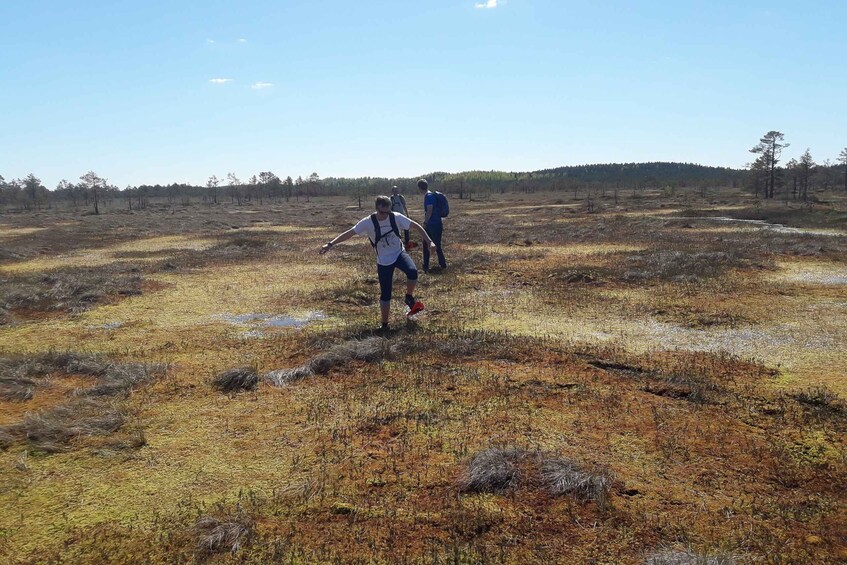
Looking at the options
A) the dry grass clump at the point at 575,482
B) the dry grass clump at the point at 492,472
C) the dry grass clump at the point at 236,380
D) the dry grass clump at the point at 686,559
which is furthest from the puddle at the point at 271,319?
the dry grass clump at the point at 686,559

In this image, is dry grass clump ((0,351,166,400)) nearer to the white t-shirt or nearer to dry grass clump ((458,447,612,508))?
the white t-shirt

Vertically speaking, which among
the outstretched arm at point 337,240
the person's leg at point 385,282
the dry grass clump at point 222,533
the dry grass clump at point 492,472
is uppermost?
the outstretched arm at point 337,240

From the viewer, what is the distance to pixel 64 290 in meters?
11.6

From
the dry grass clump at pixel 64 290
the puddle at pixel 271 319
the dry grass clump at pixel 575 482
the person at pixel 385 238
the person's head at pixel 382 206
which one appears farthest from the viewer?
the dry grass clump at pixel 64 290

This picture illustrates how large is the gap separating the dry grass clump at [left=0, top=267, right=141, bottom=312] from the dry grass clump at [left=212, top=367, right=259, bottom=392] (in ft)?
20.6

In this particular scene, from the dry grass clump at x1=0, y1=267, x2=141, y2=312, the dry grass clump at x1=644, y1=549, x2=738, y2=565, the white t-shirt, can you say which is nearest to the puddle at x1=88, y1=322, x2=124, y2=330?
the dry grass clump at x1=0, y1=267, x2=141, y2=312

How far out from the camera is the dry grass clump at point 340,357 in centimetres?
602

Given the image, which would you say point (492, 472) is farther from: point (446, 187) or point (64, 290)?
point (446, 187)

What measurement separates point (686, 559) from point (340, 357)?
14.3 ft

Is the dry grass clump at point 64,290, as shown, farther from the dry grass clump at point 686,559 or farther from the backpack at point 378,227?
the dry grass clump at point 686,559

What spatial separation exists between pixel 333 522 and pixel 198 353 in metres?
4.57

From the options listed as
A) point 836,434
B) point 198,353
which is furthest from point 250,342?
point 836,434

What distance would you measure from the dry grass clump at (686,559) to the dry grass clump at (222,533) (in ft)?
7.68

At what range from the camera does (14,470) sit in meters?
4.10
